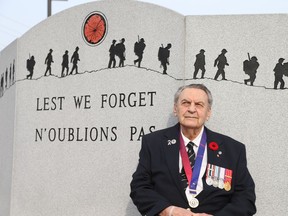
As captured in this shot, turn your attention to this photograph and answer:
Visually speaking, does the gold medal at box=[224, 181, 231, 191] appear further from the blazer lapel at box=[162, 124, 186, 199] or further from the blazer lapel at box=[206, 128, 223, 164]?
the blazer lapel at box=[162, 124, 186, 199]

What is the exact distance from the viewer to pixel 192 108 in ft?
11.0

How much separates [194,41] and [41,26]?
6.07 ft

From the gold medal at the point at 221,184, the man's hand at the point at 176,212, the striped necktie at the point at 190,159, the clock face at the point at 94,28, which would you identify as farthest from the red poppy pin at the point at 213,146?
the clock face at the point at 94,28

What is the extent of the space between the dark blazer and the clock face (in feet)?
6.35

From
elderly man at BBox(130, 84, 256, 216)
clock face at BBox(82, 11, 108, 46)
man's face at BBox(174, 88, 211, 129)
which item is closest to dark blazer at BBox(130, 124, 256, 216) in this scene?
elderly man at BBox(130, 84, 256, 216)

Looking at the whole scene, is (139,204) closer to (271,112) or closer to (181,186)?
(181,186)

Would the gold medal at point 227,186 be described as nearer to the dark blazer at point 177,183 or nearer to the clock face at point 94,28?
the dark blazer at point 177,183

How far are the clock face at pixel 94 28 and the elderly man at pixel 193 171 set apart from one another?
1.89 m

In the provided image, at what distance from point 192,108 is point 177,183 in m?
0.49

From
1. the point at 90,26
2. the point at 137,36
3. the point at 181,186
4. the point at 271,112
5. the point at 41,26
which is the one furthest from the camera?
the point at 41,26

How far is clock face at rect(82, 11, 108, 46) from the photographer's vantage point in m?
5.09

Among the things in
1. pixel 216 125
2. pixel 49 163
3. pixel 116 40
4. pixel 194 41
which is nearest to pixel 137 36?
pixel 116 40

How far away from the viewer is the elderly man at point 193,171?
326 cm

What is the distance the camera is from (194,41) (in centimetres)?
457
